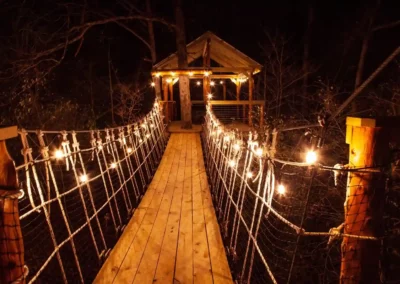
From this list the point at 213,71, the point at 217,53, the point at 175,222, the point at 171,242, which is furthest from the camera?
the point at 217,53

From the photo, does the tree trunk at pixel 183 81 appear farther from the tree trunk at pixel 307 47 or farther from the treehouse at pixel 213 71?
the tree trunk at pixel 307 47

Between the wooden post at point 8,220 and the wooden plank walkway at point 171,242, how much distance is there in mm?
1188

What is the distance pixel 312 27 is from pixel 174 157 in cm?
1170

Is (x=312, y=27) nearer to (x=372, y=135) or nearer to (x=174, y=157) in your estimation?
(x=174, y=157)

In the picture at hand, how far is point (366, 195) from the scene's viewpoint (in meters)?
1.31

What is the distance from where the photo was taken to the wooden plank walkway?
7.65ft

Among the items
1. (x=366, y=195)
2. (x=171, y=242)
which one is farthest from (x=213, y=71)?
(x=366, y=195)

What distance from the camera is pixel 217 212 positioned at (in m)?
3.56

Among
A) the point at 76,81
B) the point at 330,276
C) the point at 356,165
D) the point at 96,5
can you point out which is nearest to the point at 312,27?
the point at 96,5

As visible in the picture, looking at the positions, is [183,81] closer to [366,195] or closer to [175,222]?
[175,222]

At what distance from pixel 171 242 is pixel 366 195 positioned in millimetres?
1898

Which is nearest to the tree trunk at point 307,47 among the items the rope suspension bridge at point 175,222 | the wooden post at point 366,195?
the rope suspension bridge at point 175,222

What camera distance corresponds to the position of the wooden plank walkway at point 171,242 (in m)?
2.33

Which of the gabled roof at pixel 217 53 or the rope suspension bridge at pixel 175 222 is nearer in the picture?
the rope suspension bridge at pixel 175 222
